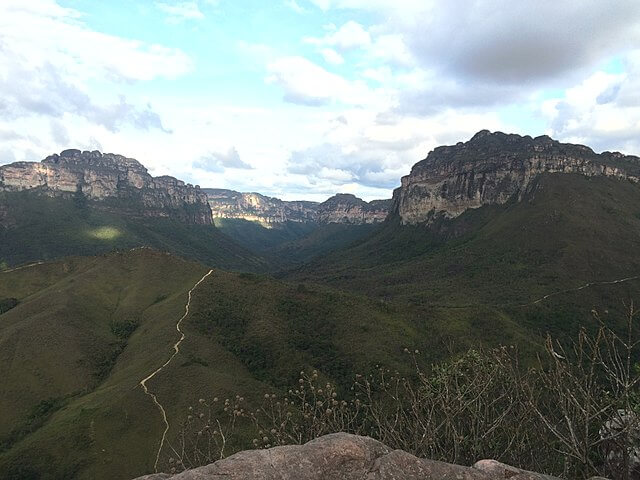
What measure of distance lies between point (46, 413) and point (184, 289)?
48.7 m

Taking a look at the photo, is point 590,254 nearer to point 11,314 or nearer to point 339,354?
point 339,354

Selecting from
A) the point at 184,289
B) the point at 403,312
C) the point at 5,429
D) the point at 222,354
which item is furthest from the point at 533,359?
the point at 5,429

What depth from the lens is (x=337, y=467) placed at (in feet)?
35.7

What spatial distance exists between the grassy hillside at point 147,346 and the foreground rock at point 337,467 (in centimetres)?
5135

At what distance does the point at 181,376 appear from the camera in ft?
234


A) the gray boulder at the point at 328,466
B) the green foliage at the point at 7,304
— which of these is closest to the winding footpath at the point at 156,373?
the gray boulder at the point at 328,466

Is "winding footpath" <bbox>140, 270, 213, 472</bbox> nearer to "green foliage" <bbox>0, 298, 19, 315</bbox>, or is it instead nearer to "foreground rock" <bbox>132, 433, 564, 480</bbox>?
"foreground rock" <bbox>132, 433, 564, 480</bbox>

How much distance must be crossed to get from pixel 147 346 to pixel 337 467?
88654 millimetres

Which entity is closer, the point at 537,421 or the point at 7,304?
the point at 537,421

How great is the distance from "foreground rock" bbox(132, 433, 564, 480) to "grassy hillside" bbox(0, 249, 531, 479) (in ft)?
168

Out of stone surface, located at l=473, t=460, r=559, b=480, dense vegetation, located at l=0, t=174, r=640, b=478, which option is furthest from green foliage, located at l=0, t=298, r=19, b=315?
stone surface, located at l=473, t=460, r=559, b=480

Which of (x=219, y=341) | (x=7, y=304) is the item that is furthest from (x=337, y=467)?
(x=7, y=304)

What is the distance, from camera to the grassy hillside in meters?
60.9

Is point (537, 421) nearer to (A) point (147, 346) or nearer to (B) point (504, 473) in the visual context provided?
(B) point (504, 473)
